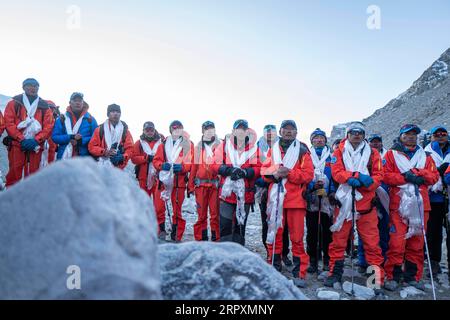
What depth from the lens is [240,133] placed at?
288 inches

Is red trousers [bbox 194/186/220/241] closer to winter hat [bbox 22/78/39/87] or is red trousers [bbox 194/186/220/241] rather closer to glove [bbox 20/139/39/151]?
glove [bbox 20/139/39/151]

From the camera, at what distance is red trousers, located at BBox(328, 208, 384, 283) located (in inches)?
→ 235

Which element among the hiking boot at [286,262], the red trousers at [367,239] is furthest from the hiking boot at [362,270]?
the hiking boot at [286,262]

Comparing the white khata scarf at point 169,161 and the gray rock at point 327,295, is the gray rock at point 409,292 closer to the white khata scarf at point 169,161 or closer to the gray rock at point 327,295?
the gray rock at point 327,295

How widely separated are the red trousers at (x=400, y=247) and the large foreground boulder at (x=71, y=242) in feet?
19.2

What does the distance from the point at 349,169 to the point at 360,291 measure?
7.60 feet

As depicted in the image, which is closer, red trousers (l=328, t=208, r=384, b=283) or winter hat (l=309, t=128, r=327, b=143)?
red trousers (l=328, t=208, r=384, b=283)

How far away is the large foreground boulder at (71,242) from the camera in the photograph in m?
1.80

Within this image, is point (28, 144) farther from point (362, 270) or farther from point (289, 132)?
point (362, 270)

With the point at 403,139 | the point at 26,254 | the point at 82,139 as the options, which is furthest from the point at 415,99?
the point at 26,254

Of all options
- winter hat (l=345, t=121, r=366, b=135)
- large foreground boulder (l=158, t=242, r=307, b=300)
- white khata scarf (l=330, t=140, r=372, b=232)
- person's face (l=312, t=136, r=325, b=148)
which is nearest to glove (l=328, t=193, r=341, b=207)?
white khata scarf (l=330, t=140, r=372, b=232)

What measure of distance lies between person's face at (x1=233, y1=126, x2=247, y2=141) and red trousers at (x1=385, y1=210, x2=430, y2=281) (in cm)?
364
